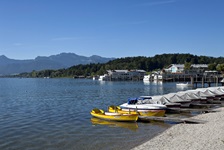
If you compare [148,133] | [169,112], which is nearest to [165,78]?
[169,112]

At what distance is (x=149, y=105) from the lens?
109 feet

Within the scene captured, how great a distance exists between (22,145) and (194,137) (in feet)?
43.7

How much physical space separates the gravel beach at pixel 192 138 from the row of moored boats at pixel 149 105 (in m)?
6.55

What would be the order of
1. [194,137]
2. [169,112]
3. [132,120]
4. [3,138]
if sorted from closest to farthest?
1. [194,137]
2. [3,138]
3. [132,120]
4. [169,112]

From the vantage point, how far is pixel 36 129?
28297 millimetres

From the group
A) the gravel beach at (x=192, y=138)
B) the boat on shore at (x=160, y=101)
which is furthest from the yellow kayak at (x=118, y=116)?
the gravel beach at (x=192, y=138)

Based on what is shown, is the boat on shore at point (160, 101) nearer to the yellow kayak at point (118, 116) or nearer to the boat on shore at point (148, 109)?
the boat on shore at point (148, 109)

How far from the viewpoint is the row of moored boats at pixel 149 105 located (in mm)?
31250

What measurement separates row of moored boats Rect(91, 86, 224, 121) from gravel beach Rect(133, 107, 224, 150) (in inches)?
258

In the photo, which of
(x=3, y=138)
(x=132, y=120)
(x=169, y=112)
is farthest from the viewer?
(x=169, y=112)

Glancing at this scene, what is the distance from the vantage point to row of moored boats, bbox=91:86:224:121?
103 ft

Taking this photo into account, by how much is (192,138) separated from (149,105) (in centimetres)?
1289

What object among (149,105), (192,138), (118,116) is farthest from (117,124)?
(192,138)

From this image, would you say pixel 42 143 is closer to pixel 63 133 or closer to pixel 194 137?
pixel 63 133
